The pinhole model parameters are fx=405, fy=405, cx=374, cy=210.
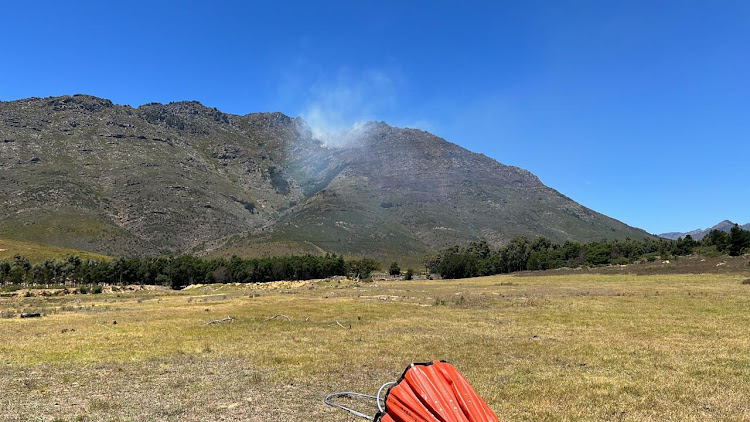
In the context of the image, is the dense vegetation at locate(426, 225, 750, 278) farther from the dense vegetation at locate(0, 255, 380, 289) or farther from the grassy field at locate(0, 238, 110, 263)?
the grassy field at locate(0, 238, 110, 263)

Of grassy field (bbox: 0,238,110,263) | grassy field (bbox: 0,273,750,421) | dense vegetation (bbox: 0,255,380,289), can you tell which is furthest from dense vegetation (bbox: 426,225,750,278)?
grassy field (bbox: 0,238,110,263)

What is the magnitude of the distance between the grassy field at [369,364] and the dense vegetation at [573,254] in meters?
89.1

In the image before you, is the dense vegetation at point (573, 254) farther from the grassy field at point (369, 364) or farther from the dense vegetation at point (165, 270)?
the grassy field at point (369, 364)

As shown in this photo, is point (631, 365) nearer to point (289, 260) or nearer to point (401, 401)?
point (401, 401)

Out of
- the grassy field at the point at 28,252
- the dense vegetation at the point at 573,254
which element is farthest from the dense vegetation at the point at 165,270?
the dense vegetation at the point at 573,254

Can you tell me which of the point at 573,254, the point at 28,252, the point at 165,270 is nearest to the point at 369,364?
the point at 165,270

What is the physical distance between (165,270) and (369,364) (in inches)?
4729

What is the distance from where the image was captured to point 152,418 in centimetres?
868

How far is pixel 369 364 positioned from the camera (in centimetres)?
1363

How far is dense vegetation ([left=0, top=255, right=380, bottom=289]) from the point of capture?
3866 inches

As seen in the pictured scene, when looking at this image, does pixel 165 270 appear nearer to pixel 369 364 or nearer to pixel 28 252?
pixel 28 252

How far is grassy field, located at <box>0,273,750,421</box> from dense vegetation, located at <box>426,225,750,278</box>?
8911 cm

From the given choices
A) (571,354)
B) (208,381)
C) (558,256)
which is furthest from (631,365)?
(558,256)

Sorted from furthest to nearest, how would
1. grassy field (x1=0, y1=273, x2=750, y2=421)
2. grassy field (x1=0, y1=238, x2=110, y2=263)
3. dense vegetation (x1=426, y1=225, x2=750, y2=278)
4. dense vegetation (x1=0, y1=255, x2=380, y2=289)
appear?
grassy field (x1=0, y1=238, x2=110, y2=263), dense vegetation (x1=0, y1=255, x2=380, y2=289), dense vegetation (x1=426, y1=225, x2=750, y2=278), grassy field (x1=0, y1=273, x2=750, y2=421)
